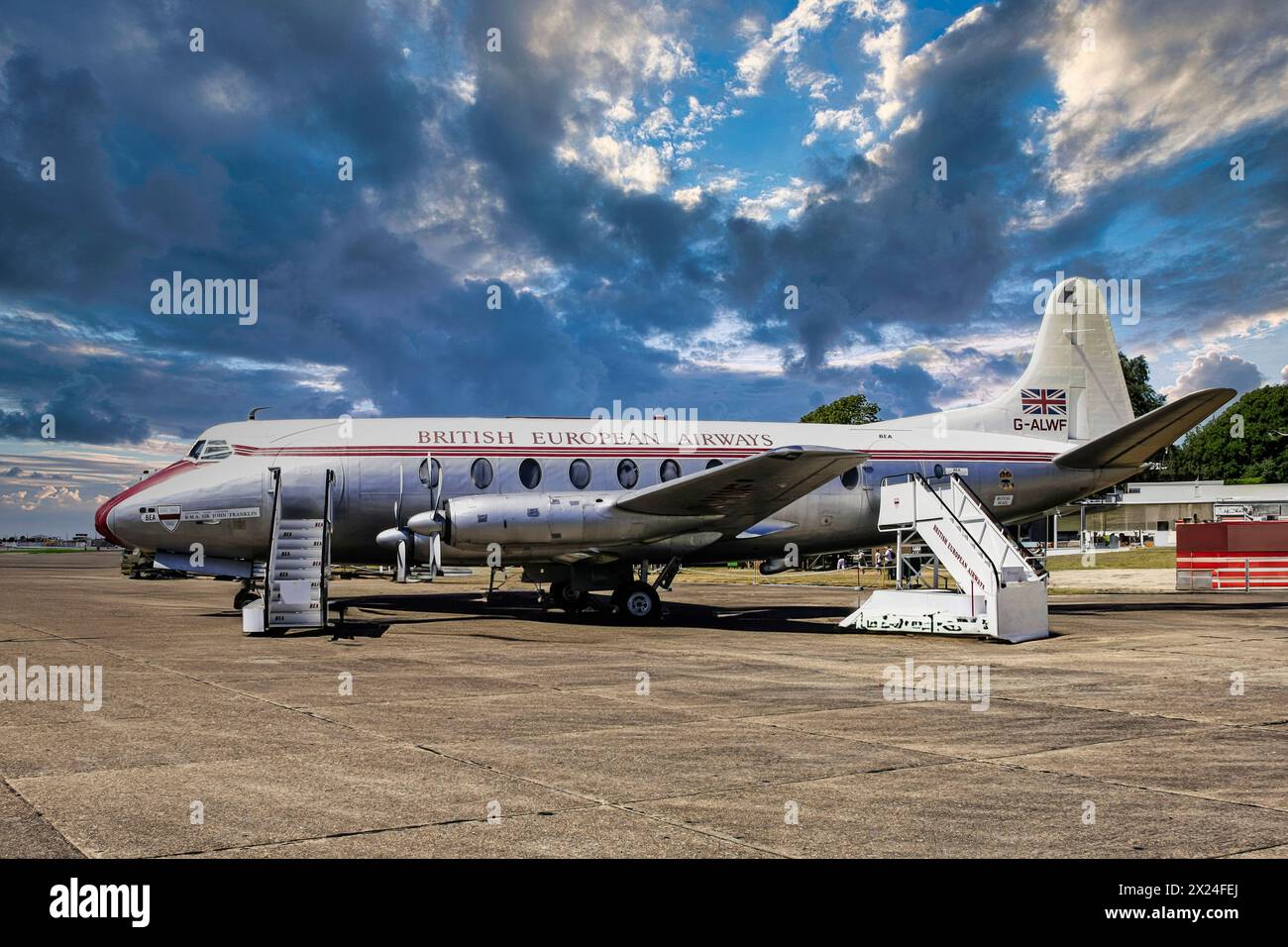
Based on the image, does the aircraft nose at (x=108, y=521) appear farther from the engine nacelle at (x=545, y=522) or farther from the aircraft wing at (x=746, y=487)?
the aircraft wing at (x=746, y=487)

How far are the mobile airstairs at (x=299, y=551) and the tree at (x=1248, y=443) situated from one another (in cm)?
10246

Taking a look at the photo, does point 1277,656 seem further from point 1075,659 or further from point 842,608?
point 842,608

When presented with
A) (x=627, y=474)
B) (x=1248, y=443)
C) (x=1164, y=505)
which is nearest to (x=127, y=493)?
(x=627, y=474)

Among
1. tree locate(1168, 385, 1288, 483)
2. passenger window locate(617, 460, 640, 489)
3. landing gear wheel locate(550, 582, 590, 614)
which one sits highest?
tree locate(1168, 385, 1288, 483)

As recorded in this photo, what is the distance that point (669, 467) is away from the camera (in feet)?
71.2

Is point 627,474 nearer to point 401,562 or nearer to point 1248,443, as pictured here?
point 401,562

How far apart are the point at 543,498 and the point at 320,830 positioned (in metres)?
14.0

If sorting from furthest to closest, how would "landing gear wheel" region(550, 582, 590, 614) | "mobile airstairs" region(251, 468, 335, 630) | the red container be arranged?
the red container → "landing gear wheel" region(550, 582, 590, 614) → "mobile airstairs" region(251, 468, 335, 630)

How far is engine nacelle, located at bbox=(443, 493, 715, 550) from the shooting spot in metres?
18.8

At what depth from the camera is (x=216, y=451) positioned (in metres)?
21.3

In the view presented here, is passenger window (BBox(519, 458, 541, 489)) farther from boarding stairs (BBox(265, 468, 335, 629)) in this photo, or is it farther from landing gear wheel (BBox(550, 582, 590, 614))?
boarding stairs (BBox(265, 468, 335, 629))

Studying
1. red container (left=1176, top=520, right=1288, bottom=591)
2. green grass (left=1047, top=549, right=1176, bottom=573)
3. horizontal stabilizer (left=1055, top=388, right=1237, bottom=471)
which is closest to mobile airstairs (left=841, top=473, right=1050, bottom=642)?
horizontal stabilizer (left=1055, top=388, right=1237, bottom=471)

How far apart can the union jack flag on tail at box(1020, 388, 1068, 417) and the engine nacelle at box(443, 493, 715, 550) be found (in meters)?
11.0
